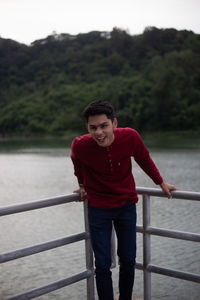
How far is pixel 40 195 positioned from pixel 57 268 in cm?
709

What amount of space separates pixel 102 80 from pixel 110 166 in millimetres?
72433

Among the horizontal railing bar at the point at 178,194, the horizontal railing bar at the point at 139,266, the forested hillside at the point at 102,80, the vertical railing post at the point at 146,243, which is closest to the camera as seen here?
the horizontal railing bar at the point at 178,194

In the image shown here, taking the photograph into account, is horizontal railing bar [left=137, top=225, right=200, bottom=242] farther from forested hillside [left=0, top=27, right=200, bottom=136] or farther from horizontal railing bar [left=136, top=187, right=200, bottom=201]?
forested hillside [left=0, top=27, right=200, bottom=136]

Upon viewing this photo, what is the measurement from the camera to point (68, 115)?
62625mm

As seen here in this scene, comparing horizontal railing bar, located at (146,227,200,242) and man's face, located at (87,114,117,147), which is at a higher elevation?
man's face, located at (87,114,117,147)

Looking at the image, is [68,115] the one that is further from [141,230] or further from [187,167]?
[141,230]

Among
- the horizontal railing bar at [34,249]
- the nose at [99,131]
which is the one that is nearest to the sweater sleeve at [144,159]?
the nose at [99,131]

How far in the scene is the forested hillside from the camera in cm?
5244

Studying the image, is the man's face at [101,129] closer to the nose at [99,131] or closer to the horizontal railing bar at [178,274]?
the nose at [99,131]

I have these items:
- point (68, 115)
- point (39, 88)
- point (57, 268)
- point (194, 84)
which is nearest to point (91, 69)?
point (39, 88)

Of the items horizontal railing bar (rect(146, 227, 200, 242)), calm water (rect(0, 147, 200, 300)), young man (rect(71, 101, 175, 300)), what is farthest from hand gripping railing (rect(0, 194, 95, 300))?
calm water (rect(0, 147, 200, 300))

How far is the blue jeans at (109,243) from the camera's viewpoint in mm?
1843

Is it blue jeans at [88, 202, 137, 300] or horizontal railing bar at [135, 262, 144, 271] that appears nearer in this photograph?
blue jeans at [88, 202, 137, 300]

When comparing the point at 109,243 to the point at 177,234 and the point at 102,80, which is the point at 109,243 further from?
the point at 102,80
